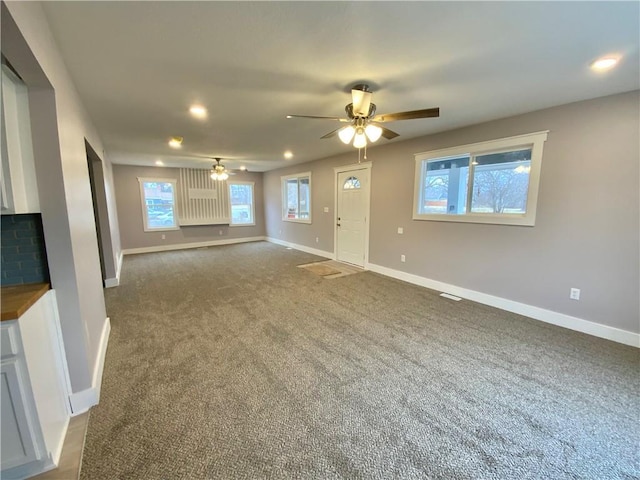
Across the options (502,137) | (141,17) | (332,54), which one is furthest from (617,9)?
(141,17)

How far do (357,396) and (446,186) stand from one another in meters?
3.40

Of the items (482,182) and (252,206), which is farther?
(252,206)

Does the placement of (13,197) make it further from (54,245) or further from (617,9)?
(617,9)

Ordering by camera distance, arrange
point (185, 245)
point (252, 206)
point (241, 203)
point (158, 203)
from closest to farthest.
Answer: point (158, 203) < point (185, 245) < point (241, 203) < point (252, 206)

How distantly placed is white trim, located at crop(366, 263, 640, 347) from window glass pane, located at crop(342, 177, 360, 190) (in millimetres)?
2111

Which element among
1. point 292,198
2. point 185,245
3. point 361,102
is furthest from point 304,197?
point 361,102

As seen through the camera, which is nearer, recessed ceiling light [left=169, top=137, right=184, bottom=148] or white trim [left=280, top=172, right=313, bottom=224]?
recessed ceiling light [left=169, top=137, right=184, bottom=148]

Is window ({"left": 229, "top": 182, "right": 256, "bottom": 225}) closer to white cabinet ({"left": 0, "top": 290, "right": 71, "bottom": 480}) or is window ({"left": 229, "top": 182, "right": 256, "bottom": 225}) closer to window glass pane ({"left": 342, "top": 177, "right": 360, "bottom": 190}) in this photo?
window glass pane ({"left": 342, "top": 177, "right": 360, "bottom": 190})

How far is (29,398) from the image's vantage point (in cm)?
133

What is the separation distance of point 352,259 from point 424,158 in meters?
2.54

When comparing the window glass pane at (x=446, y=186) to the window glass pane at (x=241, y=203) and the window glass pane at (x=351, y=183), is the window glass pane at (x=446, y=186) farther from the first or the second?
the window glass pane at (x=241, y=203)

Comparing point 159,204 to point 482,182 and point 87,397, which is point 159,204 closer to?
point 87,397

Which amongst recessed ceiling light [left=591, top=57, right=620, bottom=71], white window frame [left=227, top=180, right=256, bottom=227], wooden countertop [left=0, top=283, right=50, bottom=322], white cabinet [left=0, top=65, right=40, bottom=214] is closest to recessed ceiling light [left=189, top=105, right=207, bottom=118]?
white cabinet [left=0, top=65, right=40, bottom=214]

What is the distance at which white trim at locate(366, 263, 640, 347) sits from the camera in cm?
271
